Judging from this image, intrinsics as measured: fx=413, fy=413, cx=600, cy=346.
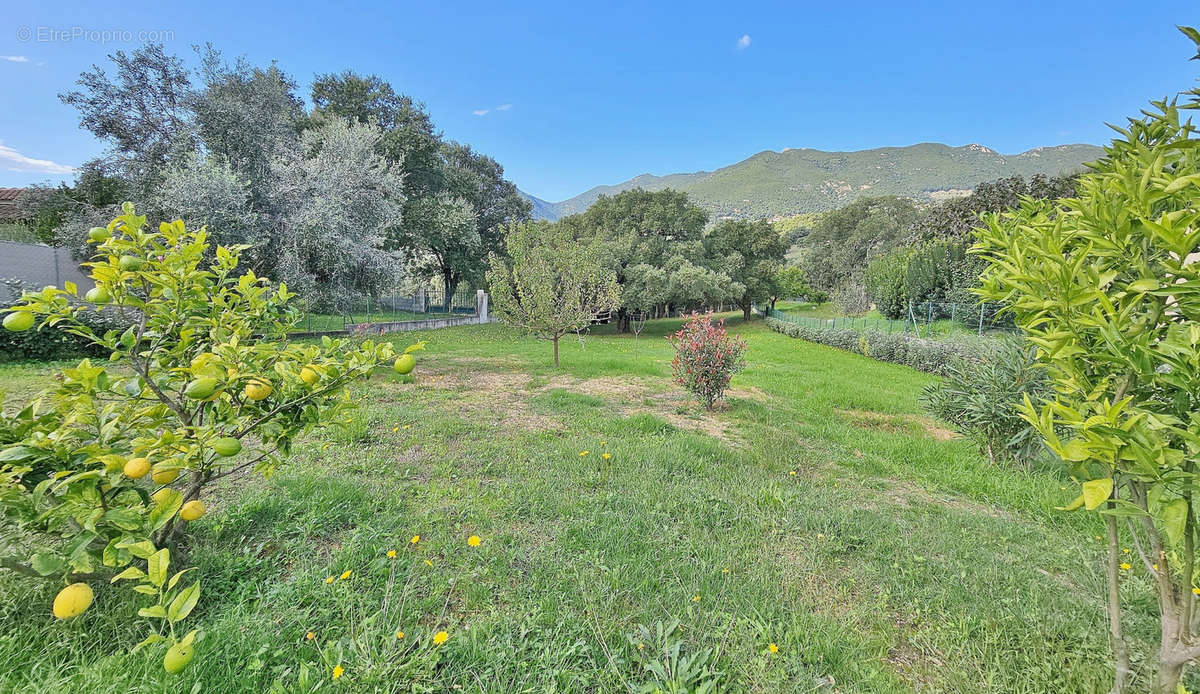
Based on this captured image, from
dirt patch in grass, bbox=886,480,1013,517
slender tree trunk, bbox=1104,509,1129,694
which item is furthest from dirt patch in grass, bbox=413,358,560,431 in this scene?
slender tree trunk, bbox=1104,509,1129,694

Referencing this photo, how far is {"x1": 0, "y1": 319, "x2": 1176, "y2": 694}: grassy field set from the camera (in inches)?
61.2

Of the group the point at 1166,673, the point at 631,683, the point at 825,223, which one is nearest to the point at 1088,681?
the point at 1166,673

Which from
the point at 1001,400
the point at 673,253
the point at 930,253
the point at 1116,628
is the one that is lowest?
the point at 1116,628

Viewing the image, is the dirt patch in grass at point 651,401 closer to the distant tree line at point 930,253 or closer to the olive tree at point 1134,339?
the olive tree at point 1134,339

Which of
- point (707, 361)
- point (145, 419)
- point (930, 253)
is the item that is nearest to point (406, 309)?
point (707, 361)

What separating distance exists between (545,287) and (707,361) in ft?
18.2

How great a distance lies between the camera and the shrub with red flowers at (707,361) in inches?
244

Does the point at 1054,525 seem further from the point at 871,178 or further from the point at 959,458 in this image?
the point at 871,178

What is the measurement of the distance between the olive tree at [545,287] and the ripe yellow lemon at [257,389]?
903cm

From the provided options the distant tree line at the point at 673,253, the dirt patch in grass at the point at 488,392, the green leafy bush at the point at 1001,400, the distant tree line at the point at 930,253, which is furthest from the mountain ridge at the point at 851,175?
the green leafy bush at the point at 1001,400

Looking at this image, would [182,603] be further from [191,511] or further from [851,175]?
→ [851,175]

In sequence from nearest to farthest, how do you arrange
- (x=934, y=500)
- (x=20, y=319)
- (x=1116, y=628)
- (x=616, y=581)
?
(x=20, y=319)
(x=1116, y=628)
(x=616, y=581)
(x=934, y=500)

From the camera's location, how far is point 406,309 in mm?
21406

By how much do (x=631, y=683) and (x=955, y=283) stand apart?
988 inches
